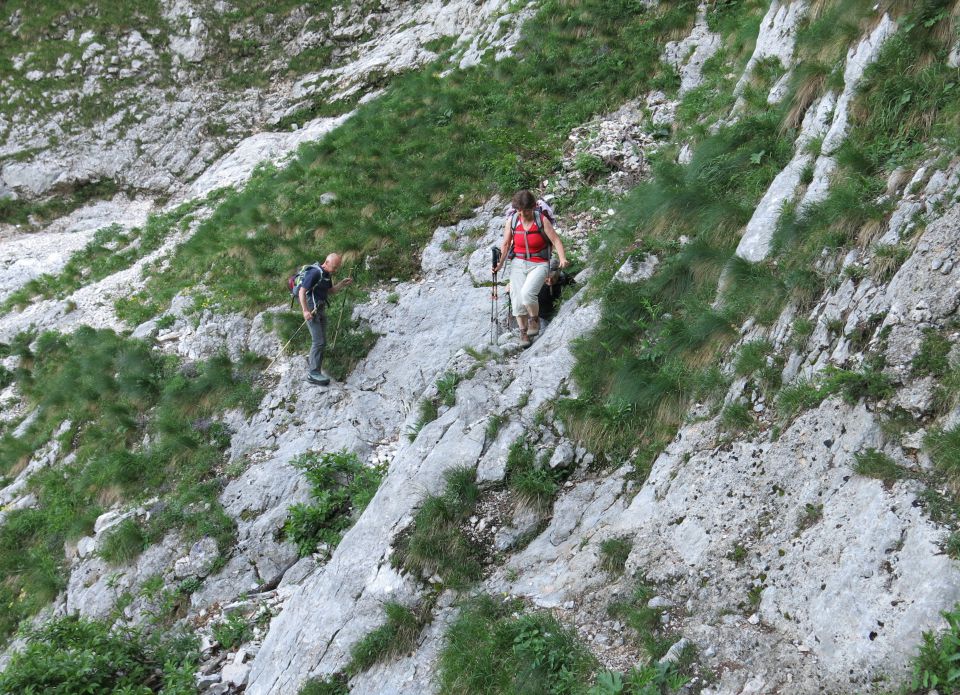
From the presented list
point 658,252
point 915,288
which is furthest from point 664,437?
point 658,252

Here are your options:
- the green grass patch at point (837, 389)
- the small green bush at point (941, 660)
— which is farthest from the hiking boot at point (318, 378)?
the small green bush at point (941, 660)

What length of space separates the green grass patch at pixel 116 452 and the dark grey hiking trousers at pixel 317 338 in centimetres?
121

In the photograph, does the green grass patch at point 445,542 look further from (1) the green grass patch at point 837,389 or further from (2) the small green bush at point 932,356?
(2) the small green bush at point 932,356

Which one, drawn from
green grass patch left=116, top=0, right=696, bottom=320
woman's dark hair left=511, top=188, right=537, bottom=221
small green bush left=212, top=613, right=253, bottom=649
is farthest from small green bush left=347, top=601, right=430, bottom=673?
green grass patch left=116, top=0, right=696, bottom=320

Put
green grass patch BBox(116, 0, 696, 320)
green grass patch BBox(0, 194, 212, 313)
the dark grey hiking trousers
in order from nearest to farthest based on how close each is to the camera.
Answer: the dark grey hiking trousers
green grass patch BBox(116, 0, 696, 320)
green grass patch BBox(0, 194, 212, 313)

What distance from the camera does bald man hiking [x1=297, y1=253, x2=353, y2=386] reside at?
34.7ft

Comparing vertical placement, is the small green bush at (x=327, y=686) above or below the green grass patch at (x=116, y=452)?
below

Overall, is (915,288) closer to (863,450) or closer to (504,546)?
(863,450)

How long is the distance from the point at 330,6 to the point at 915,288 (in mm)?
26619

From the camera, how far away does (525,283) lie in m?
9.10

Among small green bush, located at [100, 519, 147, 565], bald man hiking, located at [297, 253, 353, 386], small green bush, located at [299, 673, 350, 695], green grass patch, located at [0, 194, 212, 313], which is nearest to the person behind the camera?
small green bush, located at [299, 673, 350, 695]

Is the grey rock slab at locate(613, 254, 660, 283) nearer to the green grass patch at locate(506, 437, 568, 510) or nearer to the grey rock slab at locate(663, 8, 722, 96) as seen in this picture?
the green grass patch at locate(506, 437, 568, 510)

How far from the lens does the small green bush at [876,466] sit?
173 inches

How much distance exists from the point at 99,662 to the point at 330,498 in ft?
10.3
